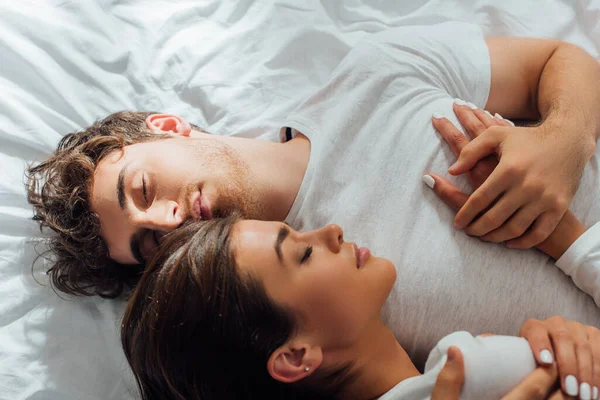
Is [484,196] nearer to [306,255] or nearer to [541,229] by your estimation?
[541,229]

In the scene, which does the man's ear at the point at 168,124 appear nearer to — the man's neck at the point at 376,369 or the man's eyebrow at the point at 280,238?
the man's eyebrow at the point at 280,238

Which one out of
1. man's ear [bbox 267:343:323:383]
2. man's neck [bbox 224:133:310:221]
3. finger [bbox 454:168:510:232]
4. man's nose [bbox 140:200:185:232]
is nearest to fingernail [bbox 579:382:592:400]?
finger [bbox 454:168:510:232]

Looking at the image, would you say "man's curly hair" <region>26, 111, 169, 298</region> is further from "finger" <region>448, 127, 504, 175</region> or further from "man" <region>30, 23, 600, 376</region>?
"finger" <region>448, 127, 504, 175</region>

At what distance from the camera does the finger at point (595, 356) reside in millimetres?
830

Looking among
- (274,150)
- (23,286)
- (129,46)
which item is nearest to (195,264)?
(274,150)

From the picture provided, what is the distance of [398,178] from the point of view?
1.09m

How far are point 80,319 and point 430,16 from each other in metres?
1.10

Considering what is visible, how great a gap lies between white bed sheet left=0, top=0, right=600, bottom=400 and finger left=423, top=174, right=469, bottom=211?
46cm

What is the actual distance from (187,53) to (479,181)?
809 millimetres

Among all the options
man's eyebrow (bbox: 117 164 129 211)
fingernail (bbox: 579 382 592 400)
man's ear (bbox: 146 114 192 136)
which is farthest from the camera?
man's ear (bbox: 146 114 192 136)

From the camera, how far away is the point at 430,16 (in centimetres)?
A: 141

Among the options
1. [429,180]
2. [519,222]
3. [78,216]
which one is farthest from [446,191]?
[78,216]

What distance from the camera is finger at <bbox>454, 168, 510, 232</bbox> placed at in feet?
3.16

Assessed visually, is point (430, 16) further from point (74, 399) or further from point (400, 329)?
point (74, 399)
